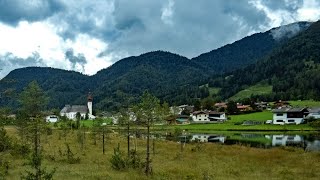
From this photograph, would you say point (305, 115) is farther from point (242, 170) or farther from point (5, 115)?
point (5, 115)

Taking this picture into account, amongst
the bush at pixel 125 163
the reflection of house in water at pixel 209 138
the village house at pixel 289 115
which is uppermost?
the village house at pixel 289 115

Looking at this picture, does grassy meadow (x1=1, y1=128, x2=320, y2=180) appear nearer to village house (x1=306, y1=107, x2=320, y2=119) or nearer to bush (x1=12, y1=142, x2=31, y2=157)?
bush (x1=12, y1=142, x2=31, y2=157)

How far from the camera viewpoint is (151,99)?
1763 inches

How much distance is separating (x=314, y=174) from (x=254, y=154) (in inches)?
882

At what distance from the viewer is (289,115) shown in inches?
6663

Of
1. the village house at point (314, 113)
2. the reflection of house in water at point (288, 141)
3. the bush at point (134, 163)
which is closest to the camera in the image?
the bush at point (134, 163)

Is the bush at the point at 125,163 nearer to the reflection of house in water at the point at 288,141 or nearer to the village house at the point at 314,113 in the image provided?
the reflection of house in water at the point at 288,141

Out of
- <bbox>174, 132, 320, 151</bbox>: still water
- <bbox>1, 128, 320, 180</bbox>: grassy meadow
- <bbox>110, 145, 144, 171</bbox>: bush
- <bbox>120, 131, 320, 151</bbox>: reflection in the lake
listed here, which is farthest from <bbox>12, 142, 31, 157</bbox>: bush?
<bbox>174, 132, 320, 151</bbox>: still water

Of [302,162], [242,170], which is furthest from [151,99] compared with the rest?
[302,162]

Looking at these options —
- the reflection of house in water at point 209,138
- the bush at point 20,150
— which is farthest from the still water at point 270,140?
the bush at point 20,150

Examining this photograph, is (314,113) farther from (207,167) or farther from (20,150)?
(20,150)

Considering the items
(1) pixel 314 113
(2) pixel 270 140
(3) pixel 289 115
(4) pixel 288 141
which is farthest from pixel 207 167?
(1) pixel 314 113

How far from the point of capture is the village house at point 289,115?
167000 millimetres

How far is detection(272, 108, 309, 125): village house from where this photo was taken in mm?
167000
